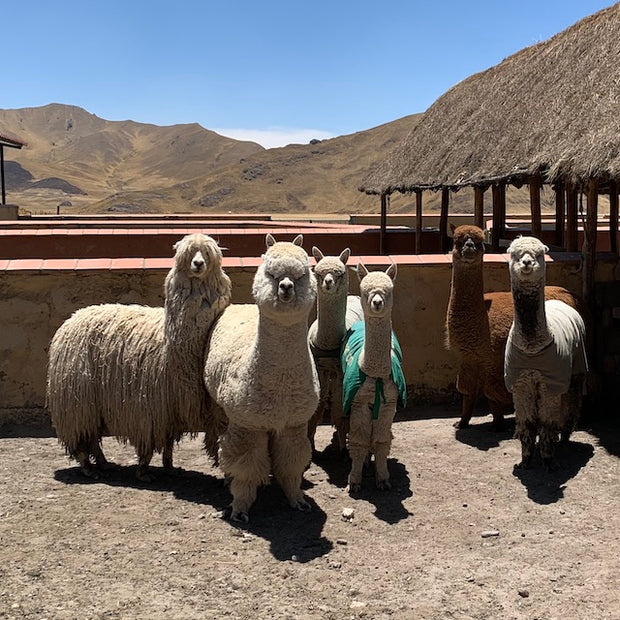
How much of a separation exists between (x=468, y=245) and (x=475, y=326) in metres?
0.64

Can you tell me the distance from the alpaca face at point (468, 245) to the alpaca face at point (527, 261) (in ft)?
2.36

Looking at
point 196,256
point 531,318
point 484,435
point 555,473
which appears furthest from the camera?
point 484,435

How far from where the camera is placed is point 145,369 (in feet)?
16.4

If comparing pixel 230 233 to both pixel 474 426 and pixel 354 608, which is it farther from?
pixel 354 608

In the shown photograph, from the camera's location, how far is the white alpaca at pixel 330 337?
17.5ft

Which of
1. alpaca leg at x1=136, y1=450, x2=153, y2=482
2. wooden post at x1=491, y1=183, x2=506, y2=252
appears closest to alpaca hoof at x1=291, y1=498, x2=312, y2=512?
alpaca leg at x1=136, y1=450, x2=153, y2=482

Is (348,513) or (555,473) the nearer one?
(348,513)

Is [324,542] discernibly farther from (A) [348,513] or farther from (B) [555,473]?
(B) [555,473]

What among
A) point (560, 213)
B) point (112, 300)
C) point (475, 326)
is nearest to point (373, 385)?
point (475, 326)

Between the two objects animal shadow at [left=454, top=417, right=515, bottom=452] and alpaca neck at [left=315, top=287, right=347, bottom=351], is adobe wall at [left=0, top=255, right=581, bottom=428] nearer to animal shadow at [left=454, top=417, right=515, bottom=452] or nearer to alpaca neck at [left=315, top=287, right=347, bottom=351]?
animal shadow at [left=454, top=417, right=515, bottom=452]

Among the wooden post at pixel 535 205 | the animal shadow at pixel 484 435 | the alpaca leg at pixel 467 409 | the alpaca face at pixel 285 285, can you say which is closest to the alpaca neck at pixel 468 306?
the alpaca leg at pixel 467 409

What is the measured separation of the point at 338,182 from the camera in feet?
206

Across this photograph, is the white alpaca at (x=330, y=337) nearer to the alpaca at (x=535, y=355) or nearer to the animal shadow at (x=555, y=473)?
the alpaca at (x=535, y=355)

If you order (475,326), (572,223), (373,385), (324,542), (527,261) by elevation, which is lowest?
(324,542)
